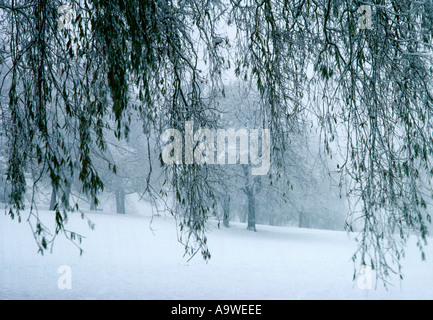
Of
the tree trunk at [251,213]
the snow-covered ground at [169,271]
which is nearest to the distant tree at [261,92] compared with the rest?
the snow-covered ground at [169,271]

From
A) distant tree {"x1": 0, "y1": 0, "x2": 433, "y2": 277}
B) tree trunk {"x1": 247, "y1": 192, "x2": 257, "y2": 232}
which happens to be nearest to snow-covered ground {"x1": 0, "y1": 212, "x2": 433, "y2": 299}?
distant tree {"x1": 0, "y1": 0, "x2": 433, "y2": 277}

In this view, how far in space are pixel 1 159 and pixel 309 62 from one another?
20.5 ft

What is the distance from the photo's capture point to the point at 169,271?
16.1ft

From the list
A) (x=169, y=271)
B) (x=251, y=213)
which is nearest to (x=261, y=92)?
(x=169, y=271)

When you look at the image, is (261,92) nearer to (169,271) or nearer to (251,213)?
(169,271)

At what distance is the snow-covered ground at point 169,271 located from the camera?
13.6ft

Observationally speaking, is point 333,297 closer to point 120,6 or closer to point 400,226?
point 400,226

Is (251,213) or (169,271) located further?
(251,213)

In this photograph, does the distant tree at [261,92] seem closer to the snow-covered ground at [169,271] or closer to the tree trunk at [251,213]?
the snow-covered ground at [169,271]

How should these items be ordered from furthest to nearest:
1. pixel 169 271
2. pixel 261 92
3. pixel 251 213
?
pixel 251 213, pixel 169 271, pixel 261 92

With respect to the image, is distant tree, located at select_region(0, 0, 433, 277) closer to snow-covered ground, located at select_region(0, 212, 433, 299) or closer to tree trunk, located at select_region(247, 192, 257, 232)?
snow-covered ground, located at select_region(0, 212, 433, 299)

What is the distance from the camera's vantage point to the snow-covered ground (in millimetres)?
4137

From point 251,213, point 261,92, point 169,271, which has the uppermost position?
point 261,92

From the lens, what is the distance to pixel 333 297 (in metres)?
4.23
